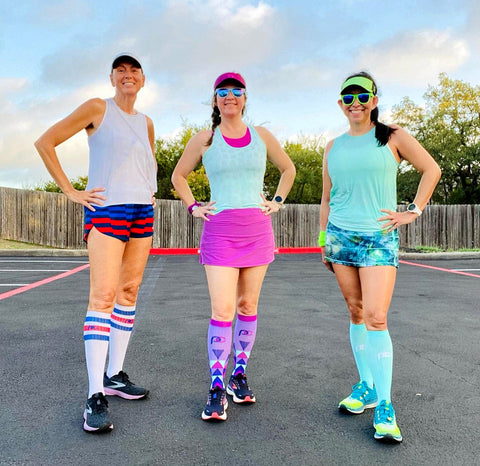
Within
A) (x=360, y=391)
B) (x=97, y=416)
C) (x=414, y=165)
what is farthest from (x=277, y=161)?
(x=97, y=416)

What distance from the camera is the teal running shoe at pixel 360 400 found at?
2.98 metres

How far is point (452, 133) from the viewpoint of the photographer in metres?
28.0

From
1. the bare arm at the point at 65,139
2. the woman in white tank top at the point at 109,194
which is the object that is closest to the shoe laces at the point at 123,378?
the woman in white tank top at the point at 109,194

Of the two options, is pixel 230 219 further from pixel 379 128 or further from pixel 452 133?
pixel 452 133

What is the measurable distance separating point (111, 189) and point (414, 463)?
7.07 ft

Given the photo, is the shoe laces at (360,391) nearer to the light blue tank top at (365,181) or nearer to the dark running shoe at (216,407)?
the dark running shoe at (216,407)

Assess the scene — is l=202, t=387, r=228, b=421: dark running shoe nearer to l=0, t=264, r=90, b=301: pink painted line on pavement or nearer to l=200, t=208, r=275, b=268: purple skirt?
l=200, t=208, r=275, b=268: purple skirt

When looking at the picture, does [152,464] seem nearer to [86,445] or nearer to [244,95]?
[86,445]

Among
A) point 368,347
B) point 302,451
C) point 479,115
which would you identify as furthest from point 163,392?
point 479,115

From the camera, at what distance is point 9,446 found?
2527 millimetres

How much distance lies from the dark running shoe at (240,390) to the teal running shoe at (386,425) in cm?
81

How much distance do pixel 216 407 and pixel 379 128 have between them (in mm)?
1850

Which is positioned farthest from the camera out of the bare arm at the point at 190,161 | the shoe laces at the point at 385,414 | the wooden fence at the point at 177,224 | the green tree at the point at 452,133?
the green tree at the point at 452,133

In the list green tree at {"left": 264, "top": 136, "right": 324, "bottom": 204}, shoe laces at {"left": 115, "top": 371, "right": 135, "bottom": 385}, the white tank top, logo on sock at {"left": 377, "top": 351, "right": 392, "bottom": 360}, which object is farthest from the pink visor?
green tree at {"left": 264, "top": 136, "right": 324, "bottom": 204}
